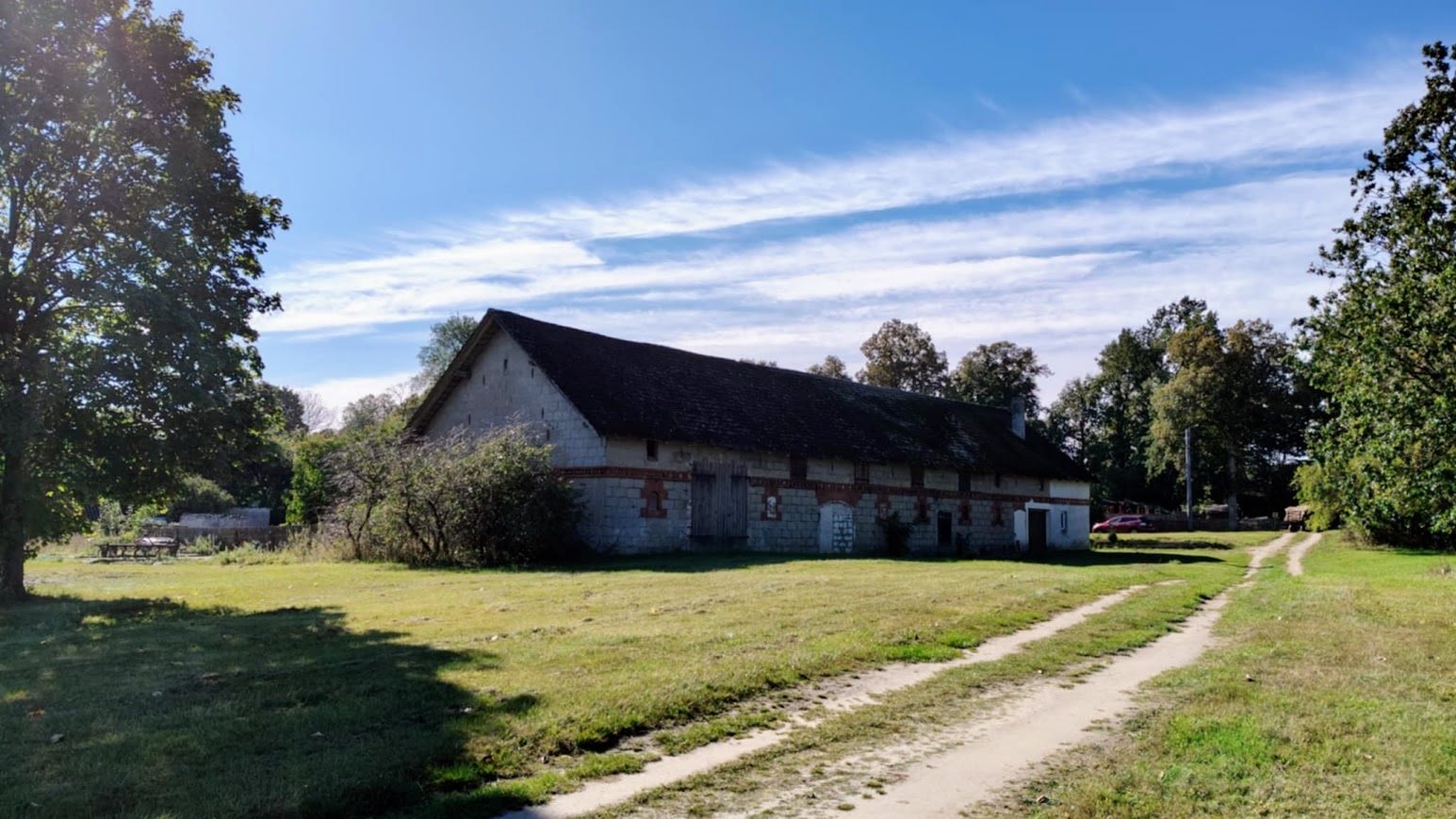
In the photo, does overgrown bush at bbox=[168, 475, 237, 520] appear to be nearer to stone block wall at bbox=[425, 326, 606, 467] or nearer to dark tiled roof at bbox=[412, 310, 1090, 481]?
dark tiled roof at bbox=[412, 310, 1090, 481]

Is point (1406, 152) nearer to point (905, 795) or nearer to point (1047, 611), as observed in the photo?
point (1047, 611)

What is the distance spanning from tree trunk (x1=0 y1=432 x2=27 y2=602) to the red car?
61.2 metres

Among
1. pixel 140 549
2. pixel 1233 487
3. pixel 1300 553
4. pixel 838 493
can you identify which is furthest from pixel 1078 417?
pixel 140 549

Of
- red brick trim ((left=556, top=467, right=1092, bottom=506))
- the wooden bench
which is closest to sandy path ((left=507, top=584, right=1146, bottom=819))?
red brick trim ((left=556, top=467, right=1092, bottom=506))

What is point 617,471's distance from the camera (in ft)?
96.7

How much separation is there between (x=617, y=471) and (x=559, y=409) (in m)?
3.02

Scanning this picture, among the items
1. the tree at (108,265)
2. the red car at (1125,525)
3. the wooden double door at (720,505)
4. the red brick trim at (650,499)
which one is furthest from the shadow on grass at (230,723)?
the red car at (1125,525)

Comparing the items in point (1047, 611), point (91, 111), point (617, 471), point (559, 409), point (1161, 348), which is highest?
point (1161, 348)

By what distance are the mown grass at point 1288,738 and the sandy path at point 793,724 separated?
1.97m

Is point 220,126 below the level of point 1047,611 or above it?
above

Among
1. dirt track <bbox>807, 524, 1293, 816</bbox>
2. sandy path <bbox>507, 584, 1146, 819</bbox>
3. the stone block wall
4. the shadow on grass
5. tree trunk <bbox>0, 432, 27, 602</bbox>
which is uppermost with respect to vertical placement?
the stone block wall

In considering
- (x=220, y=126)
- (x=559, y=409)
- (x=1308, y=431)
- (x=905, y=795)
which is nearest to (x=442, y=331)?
(x=559, y=409)

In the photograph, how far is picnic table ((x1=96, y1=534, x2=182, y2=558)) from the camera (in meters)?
36.8

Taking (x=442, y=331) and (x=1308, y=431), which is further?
(x=442, y=331)
